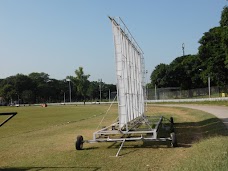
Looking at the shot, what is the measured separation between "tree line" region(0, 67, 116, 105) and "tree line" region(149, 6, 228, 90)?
4313cm

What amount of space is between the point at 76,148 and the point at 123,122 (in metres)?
1.79

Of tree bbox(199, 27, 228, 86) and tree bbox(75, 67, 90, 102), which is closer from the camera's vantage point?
tree bbox(199, 27, 228, 86)

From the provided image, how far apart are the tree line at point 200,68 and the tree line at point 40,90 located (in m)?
43.1

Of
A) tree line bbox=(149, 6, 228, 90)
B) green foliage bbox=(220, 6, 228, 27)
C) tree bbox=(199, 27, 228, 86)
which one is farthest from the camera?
tree line bbox=(149, 6, 228, 90)

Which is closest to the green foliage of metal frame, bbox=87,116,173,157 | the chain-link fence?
metal frame, bbox=87,116,173,157

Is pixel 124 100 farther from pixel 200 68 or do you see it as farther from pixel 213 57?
pixel 200 68

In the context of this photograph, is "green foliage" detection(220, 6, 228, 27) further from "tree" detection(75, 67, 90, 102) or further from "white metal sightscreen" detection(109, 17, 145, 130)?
"tree" detection(75, 67, 90, 102)

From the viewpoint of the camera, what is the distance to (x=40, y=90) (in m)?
149

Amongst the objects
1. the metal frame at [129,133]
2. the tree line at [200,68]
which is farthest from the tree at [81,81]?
the metal frame at [129,133]

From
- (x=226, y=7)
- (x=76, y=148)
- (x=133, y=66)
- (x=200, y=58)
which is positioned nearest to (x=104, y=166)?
(x=76, y=148)

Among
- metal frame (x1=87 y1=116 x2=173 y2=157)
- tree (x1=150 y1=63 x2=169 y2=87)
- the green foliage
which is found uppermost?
the green foliage

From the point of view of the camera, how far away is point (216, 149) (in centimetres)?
934

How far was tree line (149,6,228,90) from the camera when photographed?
6456 centimetres

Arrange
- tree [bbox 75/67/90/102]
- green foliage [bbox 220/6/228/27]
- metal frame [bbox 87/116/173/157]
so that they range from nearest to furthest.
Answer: metal frame [bbox 87/116/173/157]
green foliage [bbox 220/6/228/27]
tree [bbox 75/67/90/102]
